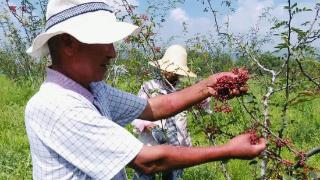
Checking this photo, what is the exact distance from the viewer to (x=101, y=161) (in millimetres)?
2184

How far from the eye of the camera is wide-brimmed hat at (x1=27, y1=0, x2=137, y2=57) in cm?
Answer: 223

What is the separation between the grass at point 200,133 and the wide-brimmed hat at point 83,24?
118 cm

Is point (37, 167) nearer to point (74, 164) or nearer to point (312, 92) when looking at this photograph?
point (74, 164)

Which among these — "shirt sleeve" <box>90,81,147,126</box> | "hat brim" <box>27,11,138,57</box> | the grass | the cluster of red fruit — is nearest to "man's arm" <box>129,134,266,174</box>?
the cluster of red fruit

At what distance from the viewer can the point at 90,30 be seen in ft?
7.43

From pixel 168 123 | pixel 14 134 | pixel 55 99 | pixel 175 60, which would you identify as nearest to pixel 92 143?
pixel 55 99

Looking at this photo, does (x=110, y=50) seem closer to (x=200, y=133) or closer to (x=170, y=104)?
(x=170, y=104)

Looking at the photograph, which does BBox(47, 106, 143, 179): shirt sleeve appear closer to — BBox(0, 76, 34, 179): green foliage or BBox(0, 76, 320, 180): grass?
BBox(0, 76, 320, 180): grass

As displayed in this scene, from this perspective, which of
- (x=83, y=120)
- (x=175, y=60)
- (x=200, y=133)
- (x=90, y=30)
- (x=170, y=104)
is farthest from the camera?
(x=200, y=133)

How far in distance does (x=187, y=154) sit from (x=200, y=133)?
10.1 feet

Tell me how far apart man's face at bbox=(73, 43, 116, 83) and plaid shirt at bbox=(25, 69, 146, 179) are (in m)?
0.09

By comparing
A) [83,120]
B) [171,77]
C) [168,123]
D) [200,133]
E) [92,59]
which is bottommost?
[200,133]

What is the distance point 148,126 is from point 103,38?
274 cm

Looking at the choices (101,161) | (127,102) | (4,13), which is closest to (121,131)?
(101,161)
